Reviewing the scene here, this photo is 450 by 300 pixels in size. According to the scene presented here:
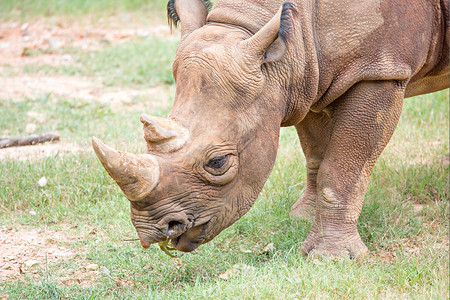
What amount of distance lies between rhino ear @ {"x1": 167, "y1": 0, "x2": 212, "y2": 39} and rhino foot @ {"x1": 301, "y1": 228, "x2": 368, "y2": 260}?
1.78m

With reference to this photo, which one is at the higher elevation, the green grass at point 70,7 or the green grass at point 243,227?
the green grass at point 243,227

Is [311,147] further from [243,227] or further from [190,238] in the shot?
[190,238]

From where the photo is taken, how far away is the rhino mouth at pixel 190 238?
13.8 feet

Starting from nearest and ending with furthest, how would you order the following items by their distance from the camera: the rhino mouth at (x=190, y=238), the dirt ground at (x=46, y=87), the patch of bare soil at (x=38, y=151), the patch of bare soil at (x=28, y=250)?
the rhino mouth at (x=190, y=238)
the patch of bare soil at (x=28, y=250)
the dirt ground at (x=46, y=87)
the patch of bare soil at (x=38, y=151)

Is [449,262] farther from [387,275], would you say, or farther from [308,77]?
[308,77]

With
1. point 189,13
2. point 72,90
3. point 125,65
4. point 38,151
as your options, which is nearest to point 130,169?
point 189,13

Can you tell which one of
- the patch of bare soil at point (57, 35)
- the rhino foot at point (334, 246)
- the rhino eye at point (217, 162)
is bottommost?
the patch of bare soil at point (57, 35)

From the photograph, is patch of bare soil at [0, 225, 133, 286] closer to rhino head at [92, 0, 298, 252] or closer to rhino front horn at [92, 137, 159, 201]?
rhino head at [92, 0, 298, 252]

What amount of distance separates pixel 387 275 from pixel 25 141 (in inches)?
166

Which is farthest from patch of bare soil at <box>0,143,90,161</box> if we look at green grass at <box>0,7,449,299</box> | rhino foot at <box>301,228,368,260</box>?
rhino foot at <box>301,228,368,260</box>

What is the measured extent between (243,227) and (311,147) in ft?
2.94

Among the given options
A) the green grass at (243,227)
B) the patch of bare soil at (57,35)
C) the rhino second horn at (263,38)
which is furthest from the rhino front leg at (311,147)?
the patch of bare soil at (57,35)

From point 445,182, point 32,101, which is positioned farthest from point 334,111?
point 32,101

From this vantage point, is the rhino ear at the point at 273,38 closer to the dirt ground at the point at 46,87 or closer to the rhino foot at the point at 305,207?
Answer: the rhino foot at the point at 305,207
